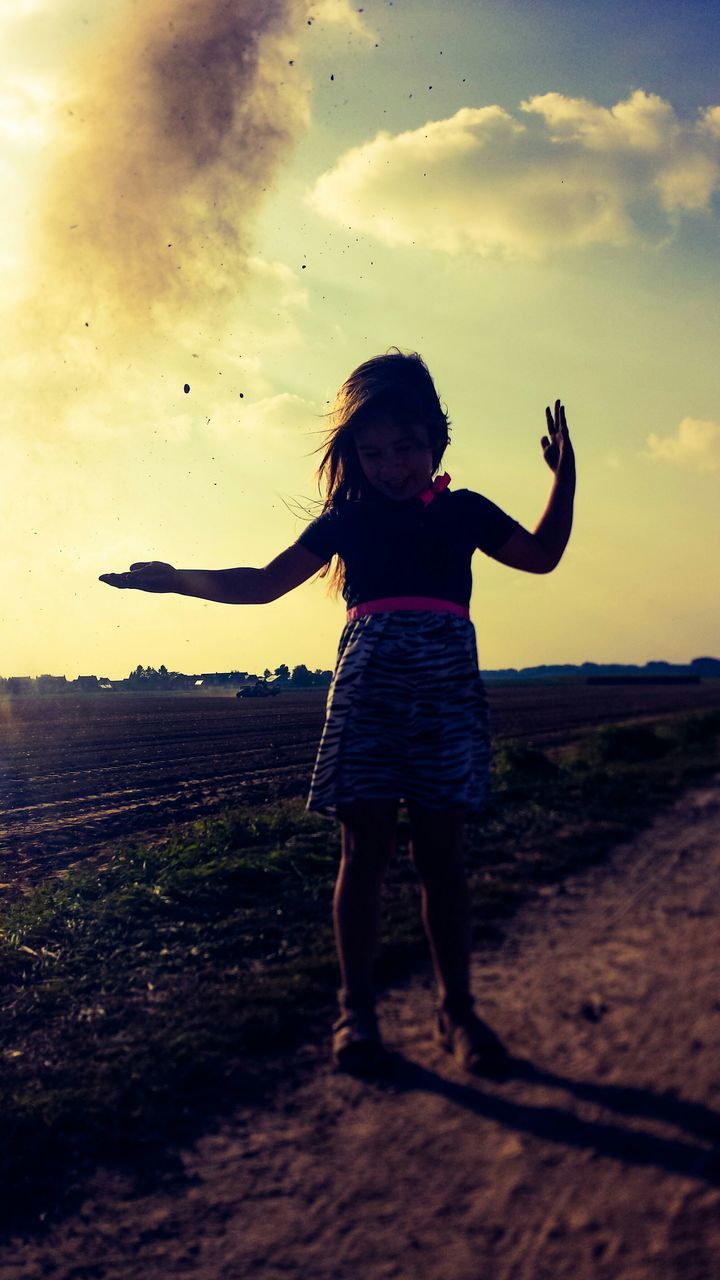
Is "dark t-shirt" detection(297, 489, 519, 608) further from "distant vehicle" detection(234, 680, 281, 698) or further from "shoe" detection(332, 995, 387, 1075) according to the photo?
"distant vehicle" detection(234, 680, 281, 698)

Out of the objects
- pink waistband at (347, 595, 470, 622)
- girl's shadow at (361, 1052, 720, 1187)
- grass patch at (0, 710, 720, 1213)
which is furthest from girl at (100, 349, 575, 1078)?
grass patch at (0, 710, 720, 1213)

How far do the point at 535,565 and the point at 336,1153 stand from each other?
180cm

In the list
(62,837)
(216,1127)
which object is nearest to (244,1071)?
(216,1127)

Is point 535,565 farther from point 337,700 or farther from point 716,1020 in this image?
point 716,1020

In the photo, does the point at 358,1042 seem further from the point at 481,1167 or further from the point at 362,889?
the point at 481,1167

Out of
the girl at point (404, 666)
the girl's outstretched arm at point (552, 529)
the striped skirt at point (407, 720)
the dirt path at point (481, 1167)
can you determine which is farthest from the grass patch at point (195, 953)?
the girl's outstretched arm at point (552, 529)

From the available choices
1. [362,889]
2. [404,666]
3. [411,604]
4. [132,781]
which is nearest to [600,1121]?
[362,889]

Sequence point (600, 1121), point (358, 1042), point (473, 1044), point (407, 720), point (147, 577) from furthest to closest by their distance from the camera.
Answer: point (147, 577) < point (407, 720) < point (358, 1042) < point (473, 1044) < point (600, 1121)

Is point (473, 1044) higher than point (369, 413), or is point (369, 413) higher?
point (369, 413)

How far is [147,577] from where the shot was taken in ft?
11.0

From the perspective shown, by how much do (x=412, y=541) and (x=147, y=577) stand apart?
925 millimetres

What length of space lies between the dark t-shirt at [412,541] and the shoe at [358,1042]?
1.21 metres

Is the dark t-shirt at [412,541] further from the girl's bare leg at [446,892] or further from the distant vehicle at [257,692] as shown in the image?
the distant vehicle at [257,692]

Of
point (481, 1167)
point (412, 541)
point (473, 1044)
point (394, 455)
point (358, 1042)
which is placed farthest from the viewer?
point (394, 455)
